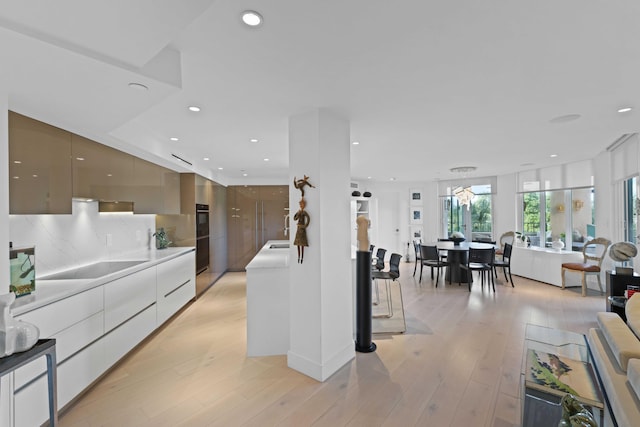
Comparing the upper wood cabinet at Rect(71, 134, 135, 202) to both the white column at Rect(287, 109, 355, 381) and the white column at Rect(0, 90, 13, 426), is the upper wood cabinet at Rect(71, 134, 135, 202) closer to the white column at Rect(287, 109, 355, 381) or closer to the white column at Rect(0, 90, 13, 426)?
the white column at Rect(0, 90, 13, 426)

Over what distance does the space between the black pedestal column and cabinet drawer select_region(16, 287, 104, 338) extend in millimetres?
2395

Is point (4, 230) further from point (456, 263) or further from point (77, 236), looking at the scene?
point (456, 263)

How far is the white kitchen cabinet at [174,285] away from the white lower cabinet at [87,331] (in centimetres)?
2

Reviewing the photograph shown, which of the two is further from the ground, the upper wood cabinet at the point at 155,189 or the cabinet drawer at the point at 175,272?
the upper wood cabinet at the point at 155,189

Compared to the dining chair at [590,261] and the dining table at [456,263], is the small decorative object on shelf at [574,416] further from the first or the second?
the dining chair at [590,261]

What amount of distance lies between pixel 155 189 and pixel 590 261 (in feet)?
25.6

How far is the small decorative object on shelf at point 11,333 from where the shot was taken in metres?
1.36

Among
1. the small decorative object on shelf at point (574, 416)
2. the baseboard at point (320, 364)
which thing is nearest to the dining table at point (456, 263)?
the baseboard at point (320, 364)

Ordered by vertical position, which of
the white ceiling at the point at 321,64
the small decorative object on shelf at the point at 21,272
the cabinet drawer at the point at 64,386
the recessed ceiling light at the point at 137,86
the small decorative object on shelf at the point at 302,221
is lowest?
the cabinet drawer at the point at 64,386

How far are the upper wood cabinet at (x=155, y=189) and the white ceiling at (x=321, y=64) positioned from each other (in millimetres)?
543

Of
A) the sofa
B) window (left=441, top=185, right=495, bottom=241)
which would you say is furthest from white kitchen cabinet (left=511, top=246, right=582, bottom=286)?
the sofa

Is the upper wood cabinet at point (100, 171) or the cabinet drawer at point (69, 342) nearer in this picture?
the cabinet drawer at point (69, 342)

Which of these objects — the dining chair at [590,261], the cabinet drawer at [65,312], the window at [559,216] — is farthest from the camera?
the window at [559,216]

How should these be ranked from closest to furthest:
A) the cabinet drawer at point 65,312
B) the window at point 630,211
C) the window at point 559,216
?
the cabinet drawer at point 65,312, the window at point 630,211, the window at point 559,216
